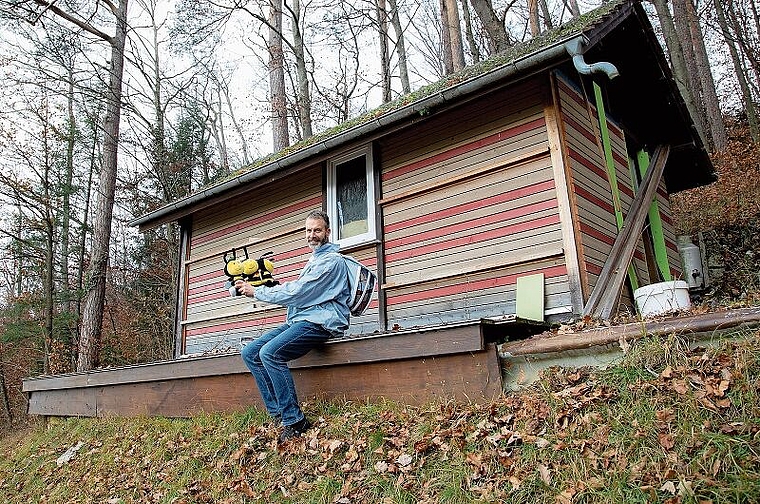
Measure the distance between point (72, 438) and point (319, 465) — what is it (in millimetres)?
4705

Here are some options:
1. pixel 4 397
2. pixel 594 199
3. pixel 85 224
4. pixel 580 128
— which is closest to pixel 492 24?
pixel 580 128

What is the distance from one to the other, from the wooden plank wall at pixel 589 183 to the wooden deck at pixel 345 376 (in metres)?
2.42

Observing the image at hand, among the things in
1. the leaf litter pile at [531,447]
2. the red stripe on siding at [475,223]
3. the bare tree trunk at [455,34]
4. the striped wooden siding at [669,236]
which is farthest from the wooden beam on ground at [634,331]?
the bare tree trunk at [455,34]

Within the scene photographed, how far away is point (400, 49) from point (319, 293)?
1902 cm

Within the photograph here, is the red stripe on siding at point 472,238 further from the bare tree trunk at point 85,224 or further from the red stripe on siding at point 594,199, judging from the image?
the bare tree trunk at point 85,224

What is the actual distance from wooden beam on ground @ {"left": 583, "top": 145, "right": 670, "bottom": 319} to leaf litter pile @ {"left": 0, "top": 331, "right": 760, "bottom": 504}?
2284 mm

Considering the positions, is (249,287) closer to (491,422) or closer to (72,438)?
(491,422)

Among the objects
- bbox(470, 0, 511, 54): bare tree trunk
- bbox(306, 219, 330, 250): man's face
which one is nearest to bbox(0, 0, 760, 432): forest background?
bbox(470, 0, 511, 54): bare tree trunk

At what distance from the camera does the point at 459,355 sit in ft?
14.3

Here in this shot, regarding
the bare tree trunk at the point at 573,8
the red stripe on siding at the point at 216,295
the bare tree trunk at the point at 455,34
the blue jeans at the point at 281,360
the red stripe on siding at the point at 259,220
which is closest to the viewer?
the blue jeans at the point at 281,360

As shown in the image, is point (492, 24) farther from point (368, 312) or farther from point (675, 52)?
point (368, 312)

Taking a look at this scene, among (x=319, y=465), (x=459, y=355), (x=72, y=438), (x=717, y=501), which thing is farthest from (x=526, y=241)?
(x=72, y=438)

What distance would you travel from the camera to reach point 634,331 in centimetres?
380

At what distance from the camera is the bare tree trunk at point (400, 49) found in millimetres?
20547
